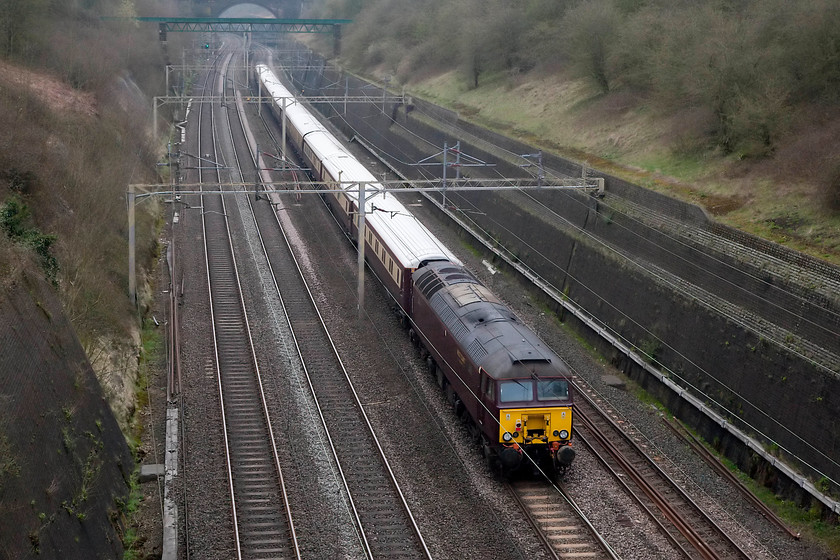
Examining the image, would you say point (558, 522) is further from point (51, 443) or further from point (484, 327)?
point (51, 443)

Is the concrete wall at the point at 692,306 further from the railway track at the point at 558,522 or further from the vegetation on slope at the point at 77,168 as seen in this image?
the vegetation on slope at the point at 77,168

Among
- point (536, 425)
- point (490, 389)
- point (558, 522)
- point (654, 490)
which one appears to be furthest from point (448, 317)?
point (654, 490)

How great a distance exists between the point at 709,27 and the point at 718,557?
83.6ft

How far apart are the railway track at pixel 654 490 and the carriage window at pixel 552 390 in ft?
7.45

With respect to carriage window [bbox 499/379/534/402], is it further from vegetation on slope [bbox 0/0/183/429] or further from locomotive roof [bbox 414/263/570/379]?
vegetation on slope [bbox 0/0/183/429]

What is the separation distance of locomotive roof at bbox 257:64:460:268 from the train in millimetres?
63

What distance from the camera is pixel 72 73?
144 feet

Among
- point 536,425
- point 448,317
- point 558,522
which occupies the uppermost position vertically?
point 448,317

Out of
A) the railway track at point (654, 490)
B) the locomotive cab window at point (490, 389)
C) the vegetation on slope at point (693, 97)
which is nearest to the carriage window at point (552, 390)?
the locomotive cab window at point (490, 389)

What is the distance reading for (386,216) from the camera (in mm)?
29078

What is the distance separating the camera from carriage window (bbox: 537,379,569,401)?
17.0 metres

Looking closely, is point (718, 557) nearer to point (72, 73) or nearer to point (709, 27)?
point (709, 27)

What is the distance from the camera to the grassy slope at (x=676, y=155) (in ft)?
74.0

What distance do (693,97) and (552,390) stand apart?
19.8 metres
